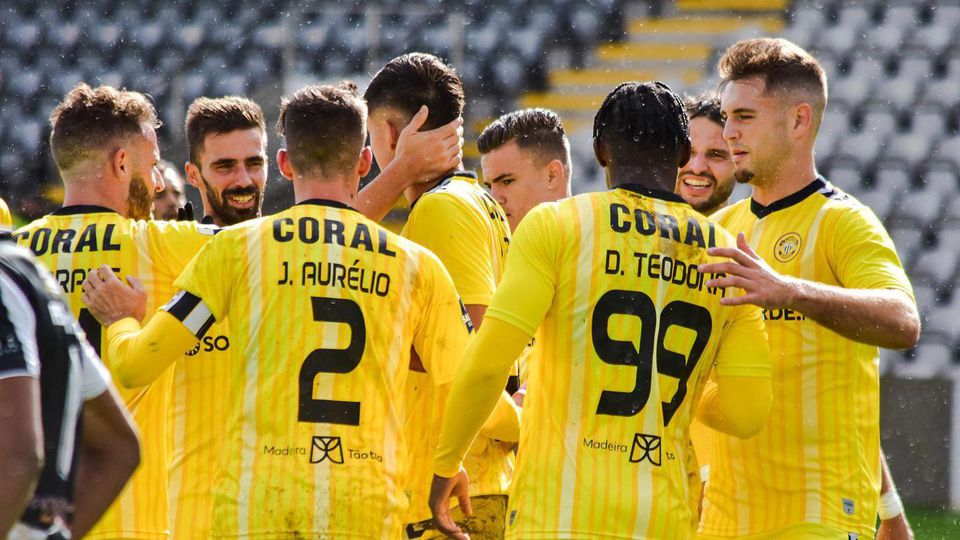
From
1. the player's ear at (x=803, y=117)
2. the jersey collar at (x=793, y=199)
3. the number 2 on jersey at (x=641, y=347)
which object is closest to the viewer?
the number 2 on jersey at (x=641, y=347)

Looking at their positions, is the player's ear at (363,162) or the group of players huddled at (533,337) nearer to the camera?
the group of players huddled at (533,337)

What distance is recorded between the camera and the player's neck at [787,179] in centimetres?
464

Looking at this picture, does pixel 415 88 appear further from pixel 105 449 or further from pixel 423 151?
pixel 105 449

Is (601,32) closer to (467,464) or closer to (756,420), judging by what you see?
(467,464)

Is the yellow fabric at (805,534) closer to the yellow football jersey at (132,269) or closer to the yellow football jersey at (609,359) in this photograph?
the yellow football jersey at (609,359)

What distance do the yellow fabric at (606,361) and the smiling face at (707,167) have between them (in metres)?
2.29

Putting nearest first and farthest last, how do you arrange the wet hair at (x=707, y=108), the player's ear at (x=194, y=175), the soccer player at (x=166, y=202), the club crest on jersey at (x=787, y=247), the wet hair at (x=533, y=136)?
the club crest on jersey at (x=787, y=247), the player's ear at (x=194, y=175), the wet hair at (x=707, y=108), the wet hair at (x=533, y=136), the soccer player at (x=166, y=202)

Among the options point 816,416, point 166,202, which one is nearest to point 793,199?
point 816,416

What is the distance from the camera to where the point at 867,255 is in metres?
4.25

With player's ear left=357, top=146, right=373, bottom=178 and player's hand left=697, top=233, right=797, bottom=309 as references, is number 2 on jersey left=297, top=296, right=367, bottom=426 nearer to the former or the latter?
player's ear left=357, top=146, right=373, bottom=178

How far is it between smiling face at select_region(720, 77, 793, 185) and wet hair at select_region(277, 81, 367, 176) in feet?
4.57

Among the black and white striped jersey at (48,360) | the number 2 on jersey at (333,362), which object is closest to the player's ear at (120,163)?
the number 2 on jersey at (333,362)

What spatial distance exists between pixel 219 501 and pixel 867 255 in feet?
7.13

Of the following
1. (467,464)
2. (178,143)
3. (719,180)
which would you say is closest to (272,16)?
(178,143)
